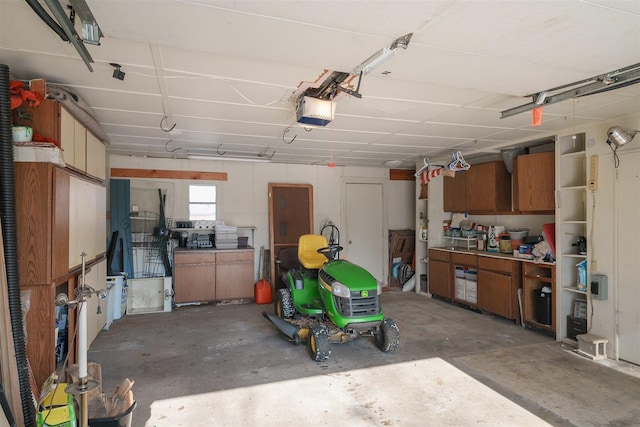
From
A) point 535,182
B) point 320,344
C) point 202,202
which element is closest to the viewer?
point 320,344

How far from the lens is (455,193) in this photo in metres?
6.03

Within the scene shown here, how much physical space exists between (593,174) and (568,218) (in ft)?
2.06

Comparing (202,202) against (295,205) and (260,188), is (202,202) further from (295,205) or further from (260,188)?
(295,205)

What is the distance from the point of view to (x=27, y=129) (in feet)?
8.18

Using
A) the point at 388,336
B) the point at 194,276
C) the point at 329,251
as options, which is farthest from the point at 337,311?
the point at 194,276

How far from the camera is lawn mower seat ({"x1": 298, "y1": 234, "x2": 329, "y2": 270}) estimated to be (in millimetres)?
4603

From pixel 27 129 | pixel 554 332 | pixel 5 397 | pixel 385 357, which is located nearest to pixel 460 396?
pixel 385 357

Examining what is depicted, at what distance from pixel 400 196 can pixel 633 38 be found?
5.53 meters

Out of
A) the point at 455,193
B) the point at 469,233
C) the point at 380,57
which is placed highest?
the point at 380,57

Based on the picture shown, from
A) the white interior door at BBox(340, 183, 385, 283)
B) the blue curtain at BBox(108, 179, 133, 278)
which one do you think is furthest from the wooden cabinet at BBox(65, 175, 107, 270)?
the white interior door at BBox(340, 183, 385, 283)

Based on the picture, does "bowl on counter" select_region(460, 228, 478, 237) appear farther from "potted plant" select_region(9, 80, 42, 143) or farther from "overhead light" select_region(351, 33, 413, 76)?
"potted plant" select_region(9, 80, 42, 143)

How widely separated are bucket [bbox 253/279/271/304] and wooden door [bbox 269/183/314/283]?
365 mm

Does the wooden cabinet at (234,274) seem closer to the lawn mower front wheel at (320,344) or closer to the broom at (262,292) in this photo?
the broom at (262,292)

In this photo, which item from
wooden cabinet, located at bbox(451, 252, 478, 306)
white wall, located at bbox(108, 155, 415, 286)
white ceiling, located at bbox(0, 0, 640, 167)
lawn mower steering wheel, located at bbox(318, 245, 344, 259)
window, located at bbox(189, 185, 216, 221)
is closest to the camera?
white ceiling, located at bbox(0, 0, 640, 167)
